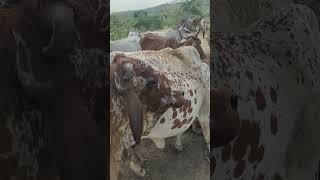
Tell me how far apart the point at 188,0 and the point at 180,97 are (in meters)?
0.30

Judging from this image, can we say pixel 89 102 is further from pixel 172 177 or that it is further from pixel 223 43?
pixel 223 43

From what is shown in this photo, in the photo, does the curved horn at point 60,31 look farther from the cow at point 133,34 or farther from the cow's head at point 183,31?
the cow's head at point 183,31

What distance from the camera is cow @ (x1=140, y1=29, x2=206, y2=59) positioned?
1651 millimetres

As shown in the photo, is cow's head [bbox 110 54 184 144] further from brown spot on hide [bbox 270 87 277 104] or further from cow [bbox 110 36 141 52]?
brown spot on hide [bbox 270 87 277 104]

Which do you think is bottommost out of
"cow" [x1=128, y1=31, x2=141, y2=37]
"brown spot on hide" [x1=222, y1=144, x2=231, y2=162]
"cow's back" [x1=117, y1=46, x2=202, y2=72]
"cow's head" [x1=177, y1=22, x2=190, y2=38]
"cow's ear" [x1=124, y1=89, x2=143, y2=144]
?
"brown spot on hide" [x1=222, y1=144, x2=231, y2=162]

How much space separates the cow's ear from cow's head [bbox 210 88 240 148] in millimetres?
239

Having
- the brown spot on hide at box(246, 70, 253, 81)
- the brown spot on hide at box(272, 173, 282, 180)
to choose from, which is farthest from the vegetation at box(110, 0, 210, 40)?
the brown spot on hide at box(272, 173, 282, 180)

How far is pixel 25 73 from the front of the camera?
151 cm

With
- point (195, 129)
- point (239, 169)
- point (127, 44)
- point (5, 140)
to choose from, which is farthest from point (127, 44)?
point (239, 169)

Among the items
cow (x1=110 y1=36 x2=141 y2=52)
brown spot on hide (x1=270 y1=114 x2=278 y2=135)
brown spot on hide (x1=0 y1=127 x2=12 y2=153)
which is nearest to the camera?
brown spot on hide (x1=0 y1=127 x2=12 y2=153)

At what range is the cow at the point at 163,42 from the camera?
1651mm

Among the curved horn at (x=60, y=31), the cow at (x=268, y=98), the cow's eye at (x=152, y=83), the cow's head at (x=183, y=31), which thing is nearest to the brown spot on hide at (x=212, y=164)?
the cow at (x=268, y=98)

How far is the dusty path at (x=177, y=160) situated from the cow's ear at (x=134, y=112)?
0.04m

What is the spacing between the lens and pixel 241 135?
5.77ft
